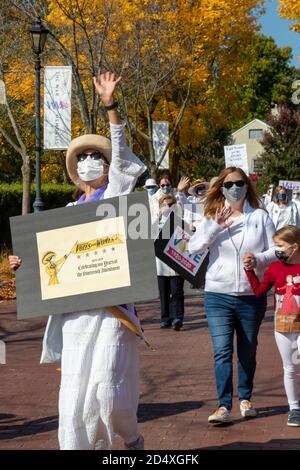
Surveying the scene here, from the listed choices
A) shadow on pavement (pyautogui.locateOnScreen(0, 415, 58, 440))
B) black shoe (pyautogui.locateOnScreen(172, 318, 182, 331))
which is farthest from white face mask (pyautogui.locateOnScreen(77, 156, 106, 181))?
black shoe (pyautogui.locateOnScreen(172, 318, 182, 331))

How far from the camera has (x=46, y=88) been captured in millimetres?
16203

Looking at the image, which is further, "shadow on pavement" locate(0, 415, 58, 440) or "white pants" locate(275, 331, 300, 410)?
"white pants" locate(275, 331, 300, 410)

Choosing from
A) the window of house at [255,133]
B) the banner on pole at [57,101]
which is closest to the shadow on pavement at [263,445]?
the banner on pole at [57,101]

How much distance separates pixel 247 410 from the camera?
21.3 ft

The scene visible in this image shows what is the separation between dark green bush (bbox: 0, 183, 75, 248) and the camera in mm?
20727

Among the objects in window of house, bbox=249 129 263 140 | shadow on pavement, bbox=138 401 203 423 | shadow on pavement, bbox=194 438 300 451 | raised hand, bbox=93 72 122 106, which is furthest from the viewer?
window of house, bbox=249 129 263 140

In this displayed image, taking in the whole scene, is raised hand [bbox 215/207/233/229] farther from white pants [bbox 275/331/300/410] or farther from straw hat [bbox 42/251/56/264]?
straw hat [bbox 42/251/56/264]

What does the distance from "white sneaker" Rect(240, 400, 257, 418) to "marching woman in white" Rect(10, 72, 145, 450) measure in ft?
5.69

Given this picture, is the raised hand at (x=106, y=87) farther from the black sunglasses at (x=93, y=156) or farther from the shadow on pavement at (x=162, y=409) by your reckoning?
the shadow on pavement at (x=162, y=409)

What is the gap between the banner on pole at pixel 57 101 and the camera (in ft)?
52.5

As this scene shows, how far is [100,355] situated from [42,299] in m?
0.53

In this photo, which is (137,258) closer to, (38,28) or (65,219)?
(65,219)

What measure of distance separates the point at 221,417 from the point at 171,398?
112cm

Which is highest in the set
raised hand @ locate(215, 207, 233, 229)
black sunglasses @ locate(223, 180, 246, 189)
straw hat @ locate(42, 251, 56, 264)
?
black sunglasses @ locate(223, 180, 246, 189)
